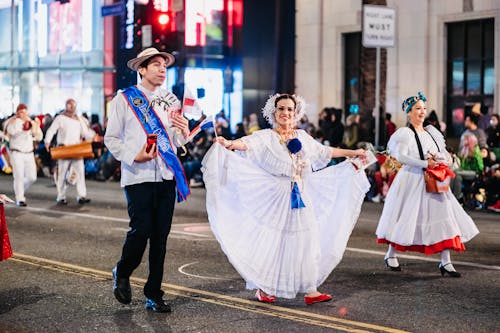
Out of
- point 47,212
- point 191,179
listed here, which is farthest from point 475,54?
point 47,212

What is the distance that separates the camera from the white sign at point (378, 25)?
65.6ft

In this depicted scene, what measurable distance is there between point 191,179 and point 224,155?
591 inches

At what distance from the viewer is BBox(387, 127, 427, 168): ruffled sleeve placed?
1074 centimetres

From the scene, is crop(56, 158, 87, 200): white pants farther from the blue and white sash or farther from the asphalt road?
the blue and white sash

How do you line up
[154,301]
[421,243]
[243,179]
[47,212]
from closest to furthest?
[154,301] → [243,179] → [421,243] → [47,212]

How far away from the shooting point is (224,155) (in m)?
9.03

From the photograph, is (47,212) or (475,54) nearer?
(47,212)

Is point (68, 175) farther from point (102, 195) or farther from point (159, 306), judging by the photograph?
point (159, 306)

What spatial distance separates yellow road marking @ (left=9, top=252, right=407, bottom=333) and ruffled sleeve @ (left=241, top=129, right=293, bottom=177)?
1182mm

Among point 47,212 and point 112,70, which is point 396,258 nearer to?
point 47,212

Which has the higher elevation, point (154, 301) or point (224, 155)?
Answer: point (224, 155)

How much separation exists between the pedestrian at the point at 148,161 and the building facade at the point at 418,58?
15.9 meters

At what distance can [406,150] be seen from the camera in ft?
35.4

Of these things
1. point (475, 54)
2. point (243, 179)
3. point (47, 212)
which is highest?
point (475, 54)
